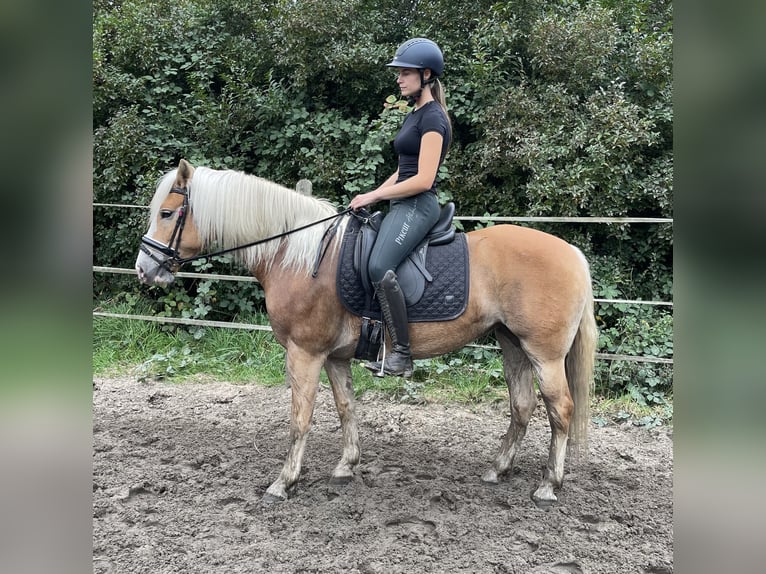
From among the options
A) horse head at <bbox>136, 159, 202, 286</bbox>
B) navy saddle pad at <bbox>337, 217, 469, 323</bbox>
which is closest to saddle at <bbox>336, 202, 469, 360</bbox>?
navy saddle pad at <bbox>337, 217, 469, 323</bbox>

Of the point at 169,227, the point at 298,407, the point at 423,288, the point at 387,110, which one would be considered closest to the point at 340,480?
the point at 298,407

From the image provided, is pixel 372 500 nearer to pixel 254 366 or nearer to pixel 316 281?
pixel 316 281

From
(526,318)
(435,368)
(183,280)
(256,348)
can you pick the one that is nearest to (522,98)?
(435,368)

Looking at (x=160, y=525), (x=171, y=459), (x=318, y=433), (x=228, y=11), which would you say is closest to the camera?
(x=160, y=525)

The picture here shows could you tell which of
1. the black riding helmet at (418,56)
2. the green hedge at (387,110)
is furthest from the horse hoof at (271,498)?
the green hedge at (387,110)

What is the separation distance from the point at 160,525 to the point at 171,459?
35.6 inches

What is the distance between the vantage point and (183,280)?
6672 millimetres

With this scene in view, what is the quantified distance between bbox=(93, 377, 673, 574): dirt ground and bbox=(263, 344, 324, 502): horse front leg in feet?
0.33

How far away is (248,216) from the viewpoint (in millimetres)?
3100

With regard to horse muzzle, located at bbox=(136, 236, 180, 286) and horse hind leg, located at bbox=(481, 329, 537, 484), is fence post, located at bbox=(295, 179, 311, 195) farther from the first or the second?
horse hind leg, located at bbox=(481, 329, 537, 484)

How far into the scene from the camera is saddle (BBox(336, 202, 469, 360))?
117 inches

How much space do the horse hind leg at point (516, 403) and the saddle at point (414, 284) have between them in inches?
23.3

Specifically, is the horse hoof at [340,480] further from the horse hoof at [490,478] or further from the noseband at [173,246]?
the noseband at [173,246]
